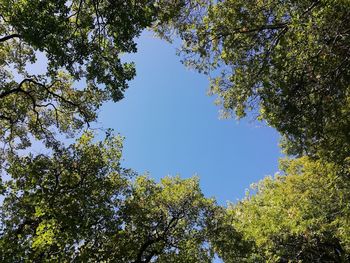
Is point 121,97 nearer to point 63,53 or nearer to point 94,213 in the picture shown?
point 63,53

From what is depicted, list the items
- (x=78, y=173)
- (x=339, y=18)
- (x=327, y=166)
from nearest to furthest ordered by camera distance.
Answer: (x=339, y=18)
(x=78, y=173)
(x=327, y=166)

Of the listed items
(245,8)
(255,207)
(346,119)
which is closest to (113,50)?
(245,8)

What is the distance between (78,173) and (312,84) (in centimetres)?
1207

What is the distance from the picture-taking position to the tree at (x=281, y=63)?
13445 mm

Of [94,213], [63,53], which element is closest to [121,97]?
[63,53]

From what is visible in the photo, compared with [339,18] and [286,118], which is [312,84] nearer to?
[286,118]

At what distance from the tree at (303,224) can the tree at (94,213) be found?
4005 millimetres

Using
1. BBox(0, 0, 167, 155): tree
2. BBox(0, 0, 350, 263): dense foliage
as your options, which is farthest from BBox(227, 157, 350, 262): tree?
BBox(0, 0, 167, 155): tree

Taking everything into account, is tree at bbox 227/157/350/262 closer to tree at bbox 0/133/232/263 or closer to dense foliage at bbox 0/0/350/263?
dense foliage at bbox 0/0/350/263

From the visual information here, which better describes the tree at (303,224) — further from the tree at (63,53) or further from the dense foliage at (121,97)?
the tree at (63,53)

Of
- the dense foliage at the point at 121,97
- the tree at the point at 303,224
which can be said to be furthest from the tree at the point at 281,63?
the tree at the point at 303,224

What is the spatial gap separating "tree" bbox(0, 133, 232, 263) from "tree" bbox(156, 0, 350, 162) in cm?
788

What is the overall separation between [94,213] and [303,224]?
14.2m

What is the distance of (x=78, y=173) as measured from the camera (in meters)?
19.2
